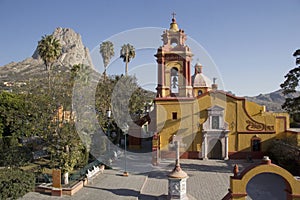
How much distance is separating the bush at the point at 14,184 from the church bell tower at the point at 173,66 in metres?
14.7

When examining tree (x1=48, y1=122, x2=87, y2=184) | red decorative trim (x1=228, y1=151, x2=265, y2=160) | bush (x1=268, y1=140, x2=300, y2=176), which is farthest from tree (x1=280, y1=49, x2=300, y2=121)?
tree (x1=48, y1=122, x2=87, y2=184)

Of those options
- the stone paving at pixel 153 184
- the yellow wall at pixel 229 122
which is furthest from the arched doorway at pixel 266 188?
the yellow wall at pixel 229 122

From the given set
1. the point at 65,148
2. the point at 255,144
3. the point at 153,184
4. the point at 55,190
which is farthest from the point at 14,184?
the point at 255,144

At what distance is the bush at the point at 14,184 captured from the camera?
42.5ft

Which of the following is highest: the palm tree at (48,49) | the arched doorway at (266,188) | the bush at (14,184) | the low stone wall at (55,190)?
the palm tree at (48,49)

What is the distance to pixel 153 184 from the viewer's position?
1895 centimetres

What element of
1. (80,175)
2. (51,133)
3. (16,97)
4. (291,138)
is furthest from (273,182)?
(16,97)

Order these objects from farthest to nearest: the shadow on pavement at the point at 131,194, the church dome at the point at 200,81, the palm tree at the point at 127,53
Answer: the palm tree at the point at 127,53, the church dome at the point at 200,81, the shadow on pavement at the point at 131,194

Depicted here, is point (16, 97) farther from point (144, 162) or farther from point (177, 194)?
point (177, 194)

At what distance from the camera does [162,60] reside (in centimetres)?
2675

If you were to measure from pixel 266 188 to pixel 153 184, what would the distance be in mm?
6916

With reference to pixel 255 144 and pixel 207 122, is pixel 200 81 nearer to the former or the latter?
pixel 207 122

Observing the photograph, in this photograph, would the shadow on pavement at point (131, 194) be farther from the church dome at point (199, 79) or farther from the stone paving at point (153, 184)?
the church dome at point (199, 79)

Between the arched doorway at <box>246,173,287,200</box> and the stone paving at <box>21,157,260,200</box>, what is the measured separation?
1489 mm
